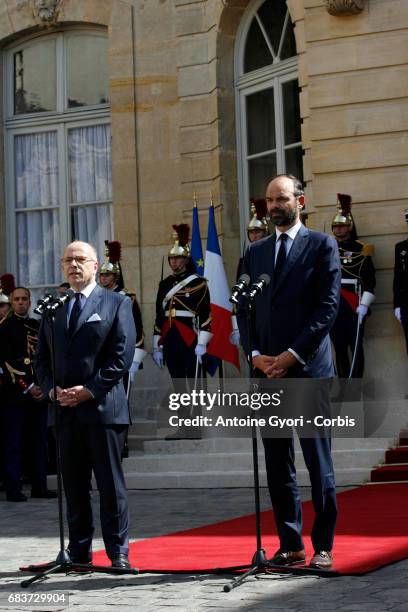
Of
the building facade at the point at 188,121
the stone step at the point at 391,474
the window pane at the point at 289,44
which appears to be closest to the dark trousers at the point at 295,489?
the stone step at the point at 391,474

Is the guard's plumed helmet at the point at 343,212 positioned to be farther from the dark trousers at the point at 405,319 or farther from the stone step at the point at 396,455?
the stone step at the point at 396,455

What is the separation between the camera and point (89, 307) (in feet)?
22.9

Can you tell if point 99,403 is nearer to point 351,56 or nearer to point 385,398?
point 385,398

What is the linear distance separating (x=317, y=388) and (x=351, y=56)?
7.05 metres

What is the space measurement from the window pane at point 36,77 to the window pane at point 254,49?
278 centimetres

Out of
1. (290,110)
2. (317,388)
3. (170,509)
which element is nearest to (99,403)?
(317,388)

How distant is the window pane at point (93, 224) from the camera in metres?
16.3

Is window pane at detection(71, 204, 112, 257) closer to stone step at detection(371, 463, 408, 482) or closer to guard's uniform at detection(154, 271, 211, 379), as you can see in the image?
guard's uniform at detection(154, 271, 211, 379)

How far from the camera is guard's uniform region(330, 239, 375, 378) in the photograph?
1227 cm

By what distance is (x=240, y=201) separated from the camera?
15062 millimetres

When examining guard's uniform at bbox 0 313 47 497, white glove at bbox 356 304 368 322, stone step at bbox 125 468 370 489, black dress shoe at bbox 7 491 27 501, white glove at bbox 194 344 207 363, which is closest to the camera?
stone step at bbox 125 468 370 489

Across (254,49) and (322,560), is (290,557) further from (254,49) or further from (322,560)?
(254,49)

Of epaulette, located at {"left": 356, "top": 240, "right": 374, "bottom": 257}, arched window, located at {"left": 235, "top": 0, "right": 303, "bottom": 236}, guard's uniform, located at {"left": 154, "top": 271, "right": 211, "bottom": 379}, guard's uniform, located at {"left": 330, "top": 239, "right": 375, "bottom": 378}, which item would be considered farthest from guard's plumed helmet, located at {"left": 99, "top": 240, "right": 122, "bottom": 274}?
epaulette, located at {"left": 356, "top": 240, "right": 374, "bottom": 257}

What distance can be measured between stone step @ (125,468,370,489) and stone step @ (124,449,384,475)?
0.07 meters
